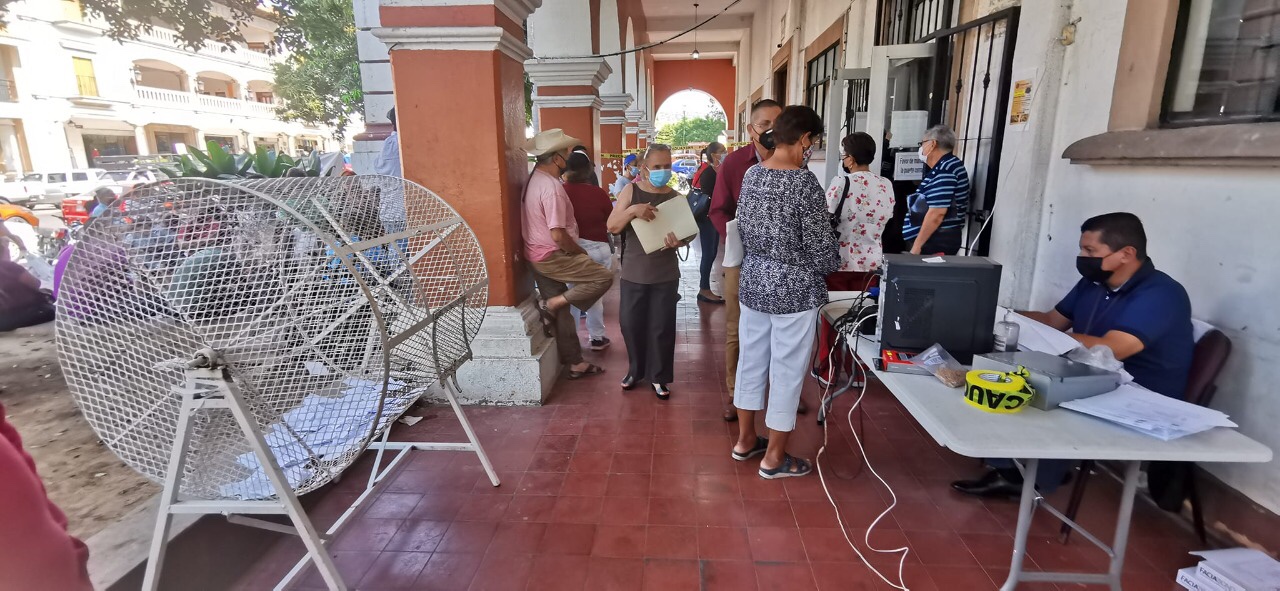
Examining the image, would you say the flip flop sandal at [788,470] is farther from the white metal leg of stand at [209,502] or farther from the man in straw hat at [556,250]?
the white metal leg of stand at [209,502]

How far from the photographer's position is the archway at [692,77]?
21.5 meters

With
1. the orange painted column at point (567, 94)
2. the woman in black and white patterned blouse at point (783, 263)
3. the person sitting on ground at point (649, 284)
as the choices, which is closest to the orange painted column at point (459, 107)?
the person sitting on ground at point (649, 284)

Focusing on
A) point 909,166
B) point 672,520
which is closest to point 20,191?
point 672,520

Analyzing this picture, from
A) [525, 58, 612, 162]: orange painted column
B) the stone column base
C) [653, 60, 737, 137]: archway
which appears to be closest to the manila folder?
the stone column base

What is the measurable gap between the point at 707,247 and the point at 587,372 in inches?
89.6

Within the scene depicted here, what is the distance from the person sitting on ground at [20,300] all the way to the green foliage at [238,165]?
78.4 inches

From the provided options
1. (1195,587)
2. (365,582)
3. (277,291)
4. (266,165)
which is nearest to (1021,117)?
(1195,587)

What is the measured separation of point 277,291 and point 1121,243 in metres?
2.73

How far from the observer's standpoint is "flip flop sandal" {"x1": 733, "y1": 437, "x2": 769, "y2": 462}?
9.05 ft

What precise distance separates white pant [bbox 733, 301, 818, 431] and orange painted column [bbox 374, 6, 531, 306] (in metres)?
1.51

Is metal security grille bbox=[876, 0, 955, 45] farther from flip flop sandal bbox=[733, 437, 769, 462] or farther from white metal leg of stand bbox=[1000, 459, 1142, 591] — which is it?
white metal leg of stand bbox=[1000, 459, 1142, 591]

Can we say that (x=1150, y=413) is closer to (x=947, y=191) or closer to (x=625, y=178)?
(x=947, y=191)

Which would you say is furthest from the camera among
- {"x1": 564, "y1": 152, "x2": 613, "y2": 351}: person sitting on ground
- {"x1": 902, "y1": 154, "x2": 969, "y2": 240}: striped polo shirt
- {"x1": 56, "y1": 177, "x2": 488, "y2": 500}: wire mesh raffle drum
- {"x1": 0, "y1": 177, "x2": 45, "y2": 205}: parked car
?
{"x1": 564, "y1": 152, "x2": 613, "y2": 351}: person sitting on ground

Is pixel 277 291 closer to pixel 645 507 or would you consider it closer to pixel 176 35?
pixel 645 507
